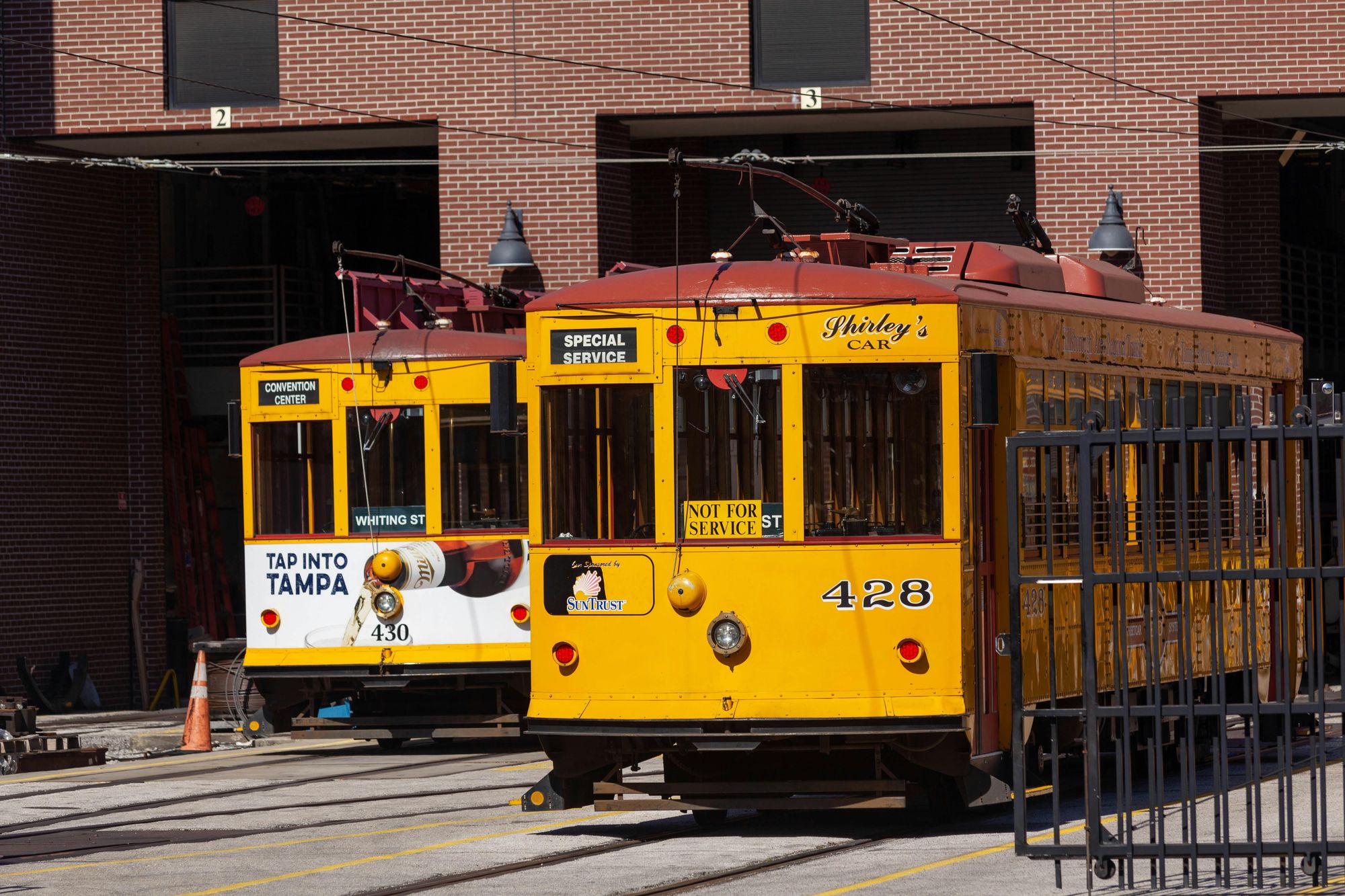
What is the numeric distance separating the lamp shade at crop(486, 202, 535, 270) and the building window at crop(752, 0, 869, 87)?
2.73 m

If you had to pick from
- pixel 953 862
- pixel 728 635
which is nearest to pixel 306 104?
pixel 728 635

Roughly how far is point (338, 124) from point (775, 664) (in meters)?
13.7

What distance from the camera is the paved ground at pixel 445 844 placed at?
1079 cm

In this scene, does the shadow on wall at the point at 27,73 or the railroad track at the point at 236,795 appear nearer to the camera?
the railroad track at the point at 236,795

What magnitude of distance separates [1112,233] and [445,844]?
11.8 m

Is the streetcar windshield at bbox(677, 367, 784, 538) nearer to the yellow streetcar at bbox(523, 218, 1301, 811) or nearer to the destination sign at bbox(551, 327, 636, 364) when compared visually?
the yellow streetcar at bbox(523, 218, 1301, 811)

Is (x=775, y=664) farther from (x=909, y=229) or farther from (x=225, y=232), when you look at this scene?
(x=225, y=232)

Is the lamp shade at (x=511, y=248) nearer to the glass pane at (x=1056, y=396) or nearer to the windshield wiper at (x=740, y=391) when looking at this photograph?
the glass pane at (x=1056, y=396)

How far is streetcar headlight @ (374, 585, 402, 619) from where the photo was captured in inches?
688

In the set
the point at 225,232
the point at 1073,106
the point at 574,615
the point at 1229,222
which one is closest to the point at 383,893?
the point at 574,615

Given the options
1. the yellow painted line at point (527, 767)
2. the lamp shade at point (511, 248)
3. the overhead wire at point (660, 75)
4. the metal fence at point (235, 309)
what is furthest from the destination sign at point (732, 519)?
the metal fence at point (235, 309)

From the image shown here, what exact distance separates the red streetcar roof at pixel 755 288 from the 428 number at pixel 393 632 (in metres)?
5.47

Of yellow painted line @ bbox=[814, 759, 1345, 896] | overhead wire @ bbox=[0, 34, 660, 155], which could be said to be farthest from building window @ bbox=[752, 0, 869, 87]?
yellow painted line @ bbox=[814, 759, 1345, 896]

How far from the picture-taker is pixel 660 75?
23781 mm
